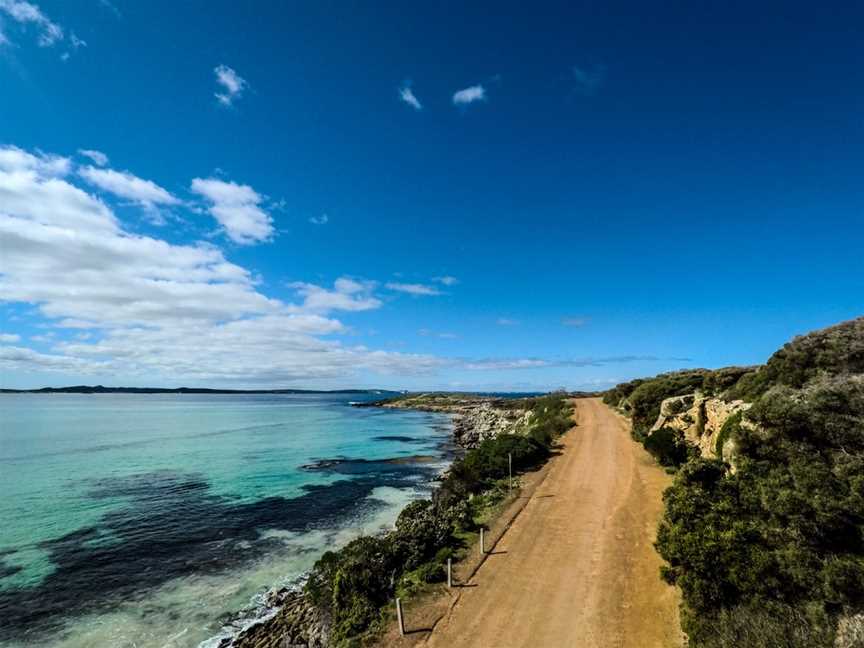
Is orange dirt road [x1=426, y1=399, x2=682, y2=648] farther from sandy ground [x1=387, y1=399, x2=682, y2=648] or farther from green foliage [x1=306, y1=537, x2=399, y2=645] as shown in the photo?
green foliage [x1=306, y1=537, x2=399, y2=645]

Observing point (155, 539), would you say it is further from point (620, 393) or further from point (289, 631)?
point (620, 393)

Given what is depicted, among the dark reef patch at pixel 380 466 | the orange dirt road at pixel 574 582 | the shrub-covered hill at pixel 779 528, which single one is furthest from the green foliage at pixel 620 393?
the shrub-covered hill at pixel 779 528

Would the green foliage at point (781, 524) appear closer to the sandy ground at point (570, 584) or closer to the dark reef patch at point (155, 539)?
the sandy ground at point (570, 584)

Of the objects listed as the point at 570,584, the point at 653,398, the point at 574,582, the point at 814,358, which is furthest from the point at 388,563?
the point at 653,398

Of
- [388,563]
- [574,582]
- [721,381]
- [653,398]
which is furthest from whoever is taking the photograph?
[653,398]

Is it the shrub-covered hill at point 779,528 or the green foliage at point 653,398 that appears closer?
the shrub-covered hill at point 779,528

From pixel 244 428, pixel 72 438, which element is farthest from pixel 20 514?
pixel 244 428
